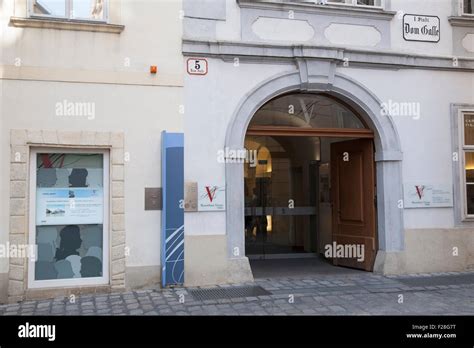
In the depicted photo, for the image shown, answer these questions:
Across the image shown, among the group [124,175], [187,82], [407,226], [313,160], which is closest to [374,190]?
[407,226]

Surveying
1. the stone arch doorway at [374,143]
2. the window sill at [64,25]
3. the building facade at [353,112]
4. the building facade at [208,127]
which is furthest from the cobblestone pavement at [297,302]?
the window sill at [64,25]

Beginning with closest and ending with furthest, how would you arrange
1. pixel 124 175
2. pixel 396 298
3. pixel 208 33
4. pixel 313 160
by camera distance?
1. pixel 396 298
2. pixel 124 175
3. pixel 208 33
4. pixel 313 160

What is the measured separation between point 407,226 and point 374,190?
864 millimetres

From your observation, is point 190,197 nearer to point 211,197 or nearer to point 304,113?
point 211,197

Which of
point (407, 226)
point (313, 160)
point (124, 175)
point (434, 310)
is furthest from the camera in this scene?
point (313, 160)

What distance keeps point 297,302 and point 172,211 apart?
2.35 m

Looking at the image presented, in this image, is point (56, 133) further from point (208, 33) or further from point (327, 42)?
point (327, 42)

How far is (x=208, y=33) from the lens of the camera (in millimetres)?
8742

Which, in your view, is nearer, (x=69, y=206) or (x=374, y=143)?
(x=69, y=206)

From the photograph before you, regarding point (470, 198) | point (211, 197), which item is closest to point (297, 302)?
point (211, 197)

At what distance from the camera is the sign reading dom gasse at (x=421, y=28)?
31.9ft

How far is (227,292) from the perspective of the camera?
799 cm

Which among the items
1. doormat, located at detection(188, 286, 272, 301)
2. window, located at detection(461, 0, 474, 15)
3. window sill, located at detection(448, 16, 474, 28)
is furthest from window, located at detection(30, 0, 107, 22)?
window, located at detection(461, 0, 474, 15)

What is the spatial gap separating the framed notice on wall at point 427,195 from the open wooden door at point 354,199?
2.07 ft
